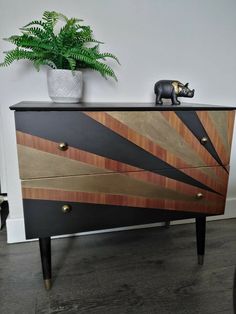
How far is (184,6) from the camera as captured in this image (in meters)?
1.57

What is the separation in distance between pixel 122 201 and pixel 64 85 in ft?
2.17

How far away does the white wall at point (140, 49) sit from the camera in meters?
1.40

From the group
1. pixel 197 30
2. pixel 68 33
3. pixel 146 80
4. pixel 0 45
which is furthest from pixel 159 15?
pixel 0 45

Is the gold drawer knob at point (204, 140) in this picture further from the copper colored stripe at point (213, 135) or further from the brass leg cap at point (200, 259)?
the brass leg cap at point (200, 259)

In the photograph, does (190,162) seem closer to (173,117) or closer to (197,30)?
(173,117)

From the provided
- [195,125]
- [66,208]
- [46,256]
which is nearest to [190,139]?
[195,125]

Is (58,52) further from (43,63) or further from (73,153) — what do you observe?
(73,153)

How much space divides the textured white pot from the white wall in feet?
0.78

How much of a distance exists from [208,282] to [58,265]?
0.84 m

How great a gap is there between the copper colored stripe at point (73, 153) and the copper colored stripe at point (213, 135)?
419 millimetres

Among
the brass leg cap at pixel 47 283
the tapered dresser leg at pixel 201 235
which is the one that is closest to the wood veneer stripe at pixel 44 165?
the brass leg cap at pixel 47 283

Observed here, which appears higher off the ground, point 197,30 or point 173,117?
point 197,30

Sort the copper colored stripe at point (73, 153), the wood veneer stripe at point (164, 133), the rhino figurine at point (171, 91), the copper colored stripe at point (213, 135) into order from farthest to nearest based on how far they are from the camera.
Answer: the rhino figurine at point (171, 91), the copper colored stripe at point (213, 135), the wood veneer stripe at point (164, 133), the copper colored stripe at point (73, 153)

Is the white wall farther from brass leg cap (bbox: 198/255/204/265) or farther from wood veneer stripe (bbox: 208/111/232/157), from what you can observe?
brass leg cap (bbox: 198/255/204/265)
